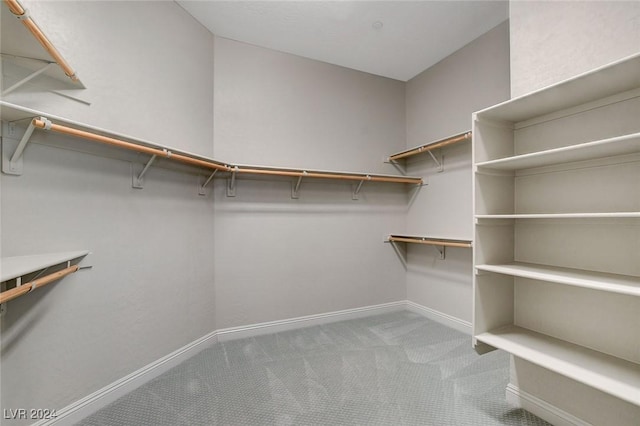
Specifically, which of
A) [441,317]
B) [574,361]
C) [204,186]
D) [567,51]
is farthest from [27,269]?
[441,317]

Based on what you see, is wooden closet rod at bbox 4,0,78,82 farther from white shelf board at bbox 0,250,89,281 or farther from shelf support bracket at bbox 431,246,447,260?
shelf support bracket at bbox 431,246,447,260

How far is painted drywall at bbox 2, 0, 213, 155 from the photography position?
1416 millimetres

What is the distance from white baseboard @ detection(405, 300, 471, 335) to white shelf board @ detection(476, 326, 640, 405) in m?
1.11

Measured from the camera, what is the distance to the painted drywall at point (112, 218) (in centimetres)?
131

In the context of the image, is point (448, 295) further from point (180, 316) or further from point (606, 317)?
point (180, 316)

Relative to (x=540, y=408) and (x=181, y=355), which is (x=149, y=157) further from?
(x=540, y=408)

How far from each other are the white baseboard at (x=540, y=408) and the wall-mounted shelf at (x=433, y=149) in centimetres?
187

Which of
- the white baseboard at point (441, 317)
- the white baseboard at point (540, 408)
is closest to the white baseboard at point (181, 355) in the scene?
the white baseboard at point (441, 317)

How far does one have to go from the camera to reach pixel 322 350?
7.42ft

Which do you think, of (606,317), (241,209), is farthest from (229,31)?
(606,317)

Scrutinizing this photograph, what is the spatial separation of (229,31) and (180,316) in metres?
2.49

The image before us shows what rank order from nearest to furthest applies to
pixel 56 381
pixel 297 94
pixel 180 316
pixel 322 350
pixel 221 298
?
pixel 56 381 < pixel 180 316 < pixel 322 350 < pixel 221 298 < pixel 297 94

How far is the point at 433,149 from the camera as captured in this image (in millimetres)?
2834

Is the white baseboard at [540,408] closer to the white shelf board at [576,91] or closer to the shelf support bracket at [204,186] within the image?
the white shelf board at [576,91]
